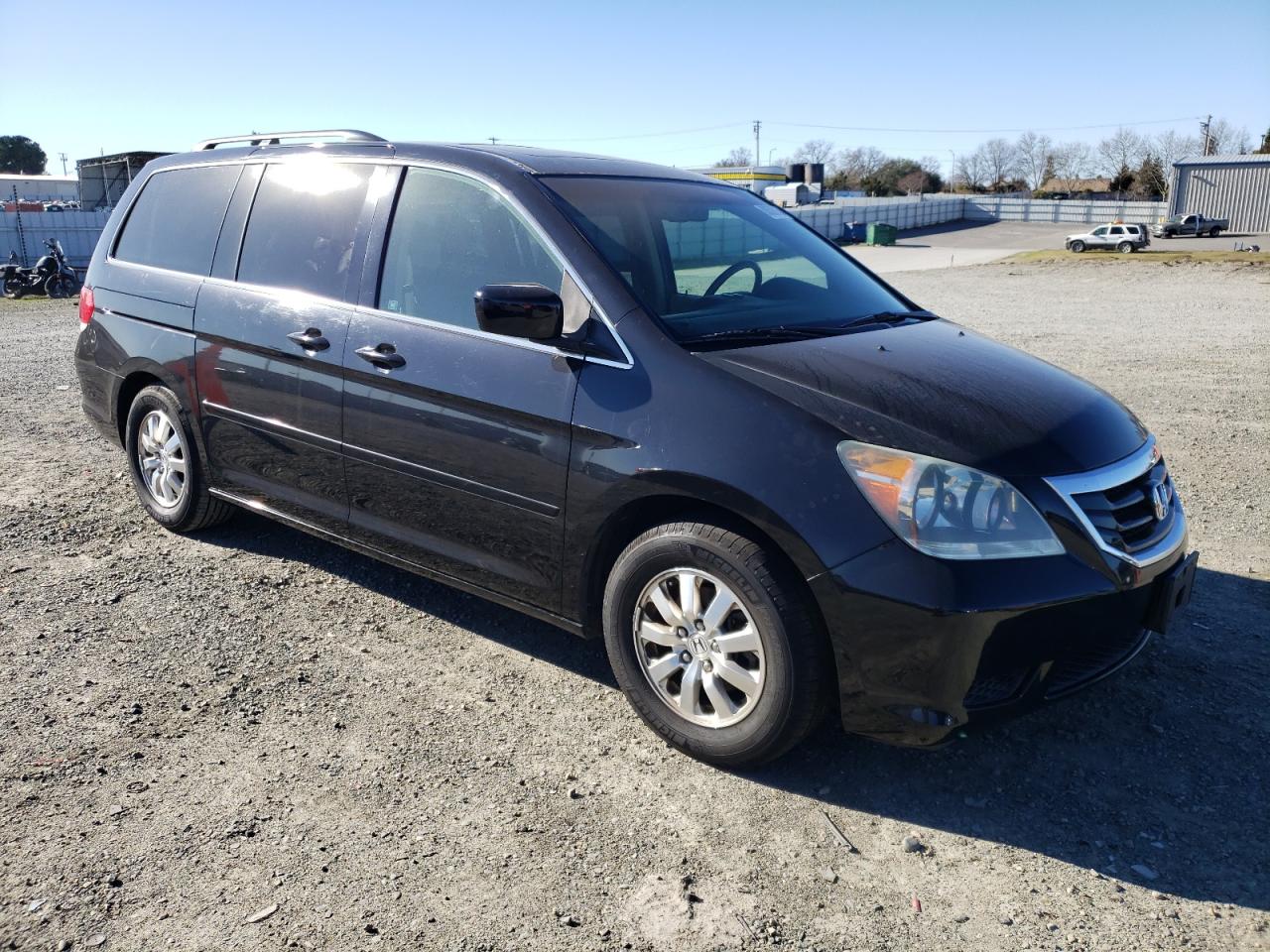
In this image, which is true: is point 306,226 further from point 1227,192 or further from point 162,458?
point 1227,192

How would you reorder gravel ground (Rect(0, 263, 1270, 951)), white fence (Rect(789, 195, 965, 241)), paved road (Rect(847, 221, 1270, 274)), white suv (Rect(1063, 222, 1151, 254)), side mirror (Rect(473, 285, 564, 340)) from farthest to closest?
white fence (Rect(789, 195, 965, 241))
white suv (Rect(1063, 222, 1151, 254))
paved road (Rect(847, 221, 1270, 274))
side mirror (Rect(473, 285, 564, 340))
gravel ground (Rect(0, 263, 1270, 951))

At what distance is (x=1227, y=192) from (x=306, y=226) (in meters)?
68.5

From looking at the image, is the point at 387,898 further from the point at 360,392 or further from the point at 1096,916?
the point at 360,392

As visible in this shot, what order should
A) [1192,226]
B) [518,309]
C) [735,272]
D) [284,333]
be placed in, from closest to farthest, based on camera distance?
[518,309] < [735,272] < [284,333] < [1192,226]

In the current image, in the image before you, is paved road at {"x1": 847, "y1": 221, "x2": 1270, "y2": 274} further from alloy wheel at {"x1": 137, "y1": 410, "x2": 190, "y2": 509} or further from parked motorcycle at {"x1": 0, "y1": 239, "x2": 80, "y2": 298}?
alloy wheel at {"x1": 137, "y1": 410, "x2": 190, "y2": 509}

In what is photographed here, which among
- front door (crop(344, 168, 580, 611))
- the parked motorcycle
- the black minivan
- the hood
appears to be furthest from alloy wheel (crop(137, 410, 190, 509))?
the parked motorcycle

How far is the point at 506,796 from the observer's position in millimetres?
3158

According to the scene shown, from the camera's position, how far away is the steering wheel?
3985mm

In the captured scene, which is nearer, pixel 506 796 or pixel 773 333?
pixel 506 796

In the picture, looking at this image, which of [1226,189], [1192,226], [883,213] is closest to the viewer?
[1192,226]

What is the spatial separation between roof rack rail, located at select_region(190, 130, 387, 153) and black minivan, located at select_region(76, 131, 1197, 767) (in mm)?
41

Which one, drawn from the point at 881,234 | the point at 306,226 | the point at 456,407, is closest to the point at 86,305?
the point at 306,226

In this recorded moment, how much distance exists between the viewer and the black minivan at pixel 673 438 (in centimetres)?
294

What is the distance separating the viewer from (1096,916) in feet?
8.61
